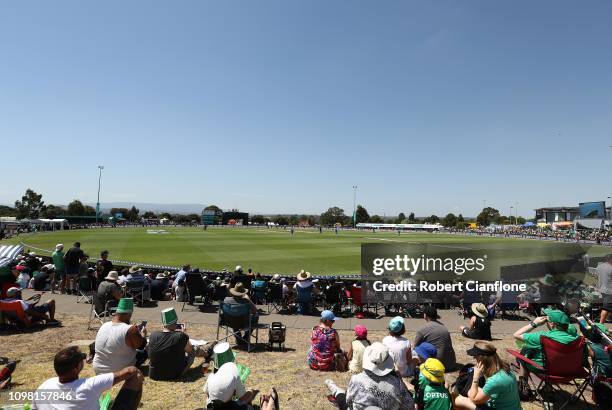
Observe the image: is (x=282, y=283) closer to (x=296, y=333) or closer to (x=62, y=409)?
(x=296, y=333)

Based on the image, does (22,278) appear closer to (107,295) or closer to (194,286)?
(107,295)

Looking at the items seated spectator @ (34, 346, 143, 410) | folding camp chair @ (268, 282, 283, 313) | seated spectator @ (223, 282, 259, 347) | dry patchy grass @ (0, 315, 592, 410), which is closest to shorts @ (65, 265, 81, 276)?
dry patchy grass @ (0, 315, 592, 410)

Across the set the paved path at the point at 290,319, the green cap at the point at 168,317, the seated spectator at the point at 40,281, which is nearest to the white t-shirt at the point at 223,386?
the green cap at the point at 168,317

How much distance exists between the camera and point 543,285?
34.8 feet

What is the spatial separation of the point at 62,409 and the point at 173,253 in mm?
25665

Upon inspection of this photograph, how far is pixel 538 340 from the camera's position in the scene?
504 centimetres

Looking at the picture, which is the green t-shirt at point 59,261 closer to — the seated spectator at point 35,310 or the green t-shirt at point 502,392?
the seated spectator at point 35,310

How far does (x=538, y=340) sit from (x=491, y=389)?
1909 mm

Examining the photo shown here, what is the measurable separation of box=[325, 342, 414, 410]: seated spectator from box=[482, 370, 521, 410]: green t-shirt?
96 centimetres

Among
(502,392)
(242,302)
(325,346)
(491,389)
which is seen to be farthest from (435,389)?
(242,302)

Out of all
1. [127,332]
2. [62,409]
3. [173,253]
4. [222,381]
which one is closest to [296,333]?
[127,332]

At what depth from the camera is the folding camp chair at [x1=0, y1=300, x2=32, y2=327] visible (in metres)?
8.13

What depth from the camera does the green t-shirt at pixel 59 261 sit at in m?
12.5

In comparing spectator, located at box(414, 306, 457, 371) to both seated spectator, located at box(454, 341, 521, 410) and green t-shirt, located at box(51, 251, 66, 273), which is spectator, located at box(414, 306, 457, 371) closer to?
seated spectator, located at box(454, 341, 521, 410)
